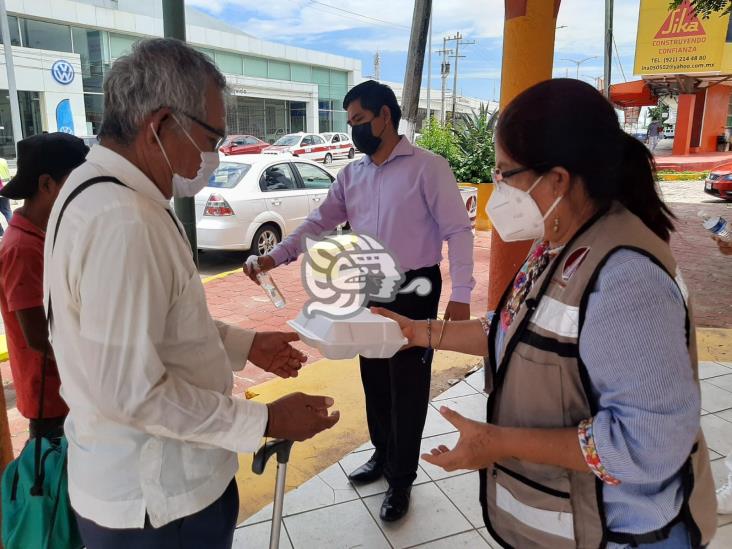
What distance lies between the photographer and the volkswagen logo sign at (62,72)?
20.1 meters

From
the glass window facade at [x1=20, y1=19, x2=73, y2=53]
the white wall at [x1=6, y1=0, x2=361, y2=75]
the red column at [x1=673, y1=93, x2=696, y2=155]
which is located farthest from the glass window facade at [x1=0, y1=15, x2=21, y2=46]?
the red column at [x1=673, y1=93, x2=696, y2=155]

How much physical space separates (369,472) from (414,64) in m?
5.42

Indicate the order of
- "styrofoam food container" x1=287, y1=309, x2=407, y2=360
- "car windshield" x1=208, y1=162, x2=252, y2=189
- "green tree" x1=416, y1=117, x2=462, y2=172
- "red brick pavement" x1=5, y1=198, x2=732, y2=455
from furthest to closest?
"green tree" x1=416, y1=117, x2=462, y2=172 → "car windshield" x1=208, y1=162, x2=252, y2=189 → "red brick pavement" x1=5, y1=198, x2=732, y2=455 → "styrofoam food container" x1=287, y1=309, x2=407, y2=360

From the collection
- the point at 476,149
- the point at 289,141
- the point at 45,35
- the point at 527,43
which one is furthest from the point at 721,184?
the point at 45,35

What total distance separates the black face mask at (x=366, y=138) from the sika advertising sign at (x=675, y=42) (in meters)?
20.1

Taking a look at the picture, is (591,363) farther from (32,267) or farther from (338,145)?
(338,145)

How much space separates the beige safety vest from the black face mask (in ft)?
5.01

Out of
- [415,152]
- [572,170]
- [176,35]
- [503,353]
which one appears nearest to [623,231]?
[572,170]

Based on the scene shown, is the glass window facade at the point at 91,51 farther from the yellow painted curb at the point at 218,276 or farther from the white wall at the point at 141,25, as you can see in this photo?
the yellow painted curb at the point at 218,276

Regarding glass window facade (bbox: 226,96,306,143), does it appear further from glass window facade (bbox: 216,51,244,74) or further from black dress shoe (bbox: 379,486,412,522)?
black dress shoe (bbox: 379,486,412,522)

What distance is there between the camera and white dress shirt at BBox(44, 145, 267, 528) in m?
1.05

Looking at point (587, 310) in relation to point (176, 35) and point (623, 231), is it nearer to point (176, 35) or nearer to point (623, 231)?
point (623, 231)

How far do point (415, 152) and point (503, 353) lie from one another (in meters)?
1.53

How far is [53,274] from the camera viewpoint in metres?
1.13
